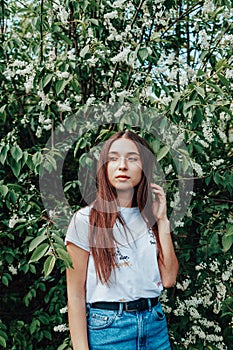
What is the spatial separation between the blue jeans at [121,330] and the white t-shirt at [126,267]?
55 mm

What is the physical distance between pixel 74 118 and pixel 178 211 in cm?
75

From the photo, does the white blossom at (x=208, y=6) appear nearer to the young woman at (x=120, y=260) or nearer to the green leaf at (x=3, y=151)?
the young woman at (x=120, y=260)

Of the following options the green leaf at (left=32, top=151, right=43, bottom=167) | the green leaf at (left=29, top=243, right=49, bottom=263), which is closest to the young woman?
the green leaf at (left=29, top=243, right=49, bottom=263)

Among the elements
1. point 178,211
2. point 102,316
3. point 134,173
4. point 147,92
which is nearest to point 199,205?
point 178,211

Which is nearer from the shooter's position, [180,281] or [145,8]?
[145,8]

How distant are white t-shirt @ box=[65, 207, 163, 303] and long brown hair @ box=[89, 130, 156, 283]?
26mm

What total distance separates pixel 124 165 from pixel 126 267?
368 mm

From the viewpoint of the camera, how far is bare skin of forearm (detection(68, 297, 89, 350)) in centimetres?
177

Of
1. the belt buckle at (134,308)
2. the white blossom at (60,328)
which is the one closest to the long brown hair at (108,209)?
the belt buckle at (134,308)

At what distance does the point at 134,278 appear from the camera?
179 centimetres

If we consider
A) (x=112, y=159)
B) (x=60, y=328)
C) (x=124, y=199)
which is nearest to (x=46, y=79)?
(x=112, y=159)

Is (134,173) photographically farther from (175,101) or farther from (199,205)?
(199,205)

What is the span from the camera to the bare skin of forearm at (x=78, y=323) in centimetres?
177

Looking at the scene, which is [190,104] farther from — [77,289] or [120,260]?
[77,289]
